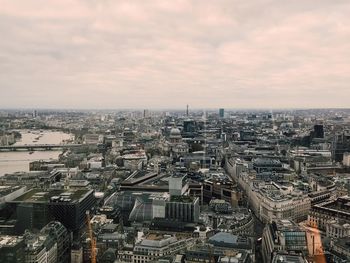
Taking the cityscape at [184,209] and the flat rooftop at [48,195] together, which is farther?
the flat rooftop at [48,195]

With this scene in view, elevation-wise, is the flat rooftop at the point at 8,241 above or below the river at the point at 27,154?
above

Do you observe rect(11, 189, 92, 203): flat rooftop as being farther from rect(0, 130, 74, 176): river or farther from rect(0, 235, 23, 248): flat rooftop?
rect(0, 130, 74, 176): river

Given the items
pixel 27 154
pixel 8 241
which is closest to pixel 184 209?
pixel 8 241

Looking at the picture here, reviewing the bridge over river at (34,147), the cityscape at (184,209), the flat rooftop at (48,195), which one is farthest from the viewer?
the bridge over river at (34,147)

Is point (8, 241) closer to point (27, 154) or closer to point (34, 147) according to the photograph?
point (27, 154)

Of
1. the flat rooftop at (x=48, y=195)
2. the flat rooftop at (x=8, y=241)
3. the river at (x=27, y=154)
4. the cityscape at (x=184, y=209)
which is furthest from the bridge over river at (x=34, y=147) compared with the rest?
the flat rooftop at (x=8, y=241)

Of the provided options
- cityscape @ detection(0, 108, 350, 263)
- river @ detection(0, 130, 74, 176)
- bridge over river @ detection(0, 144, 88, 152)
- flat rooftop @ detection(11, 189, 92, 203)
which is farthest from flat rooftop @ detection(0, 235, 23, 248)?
bridge over river @ detection(0, 144, 88, 152)

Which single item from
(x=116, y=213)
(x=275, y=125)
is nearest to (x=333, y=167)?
(x=116, y=213)

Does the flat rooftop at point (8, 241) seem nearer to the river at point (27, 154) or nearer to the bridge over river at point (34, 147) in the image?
the river at point (27, 154)

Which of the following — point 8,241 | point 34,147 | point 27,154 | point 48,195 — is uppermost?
point 48,195
